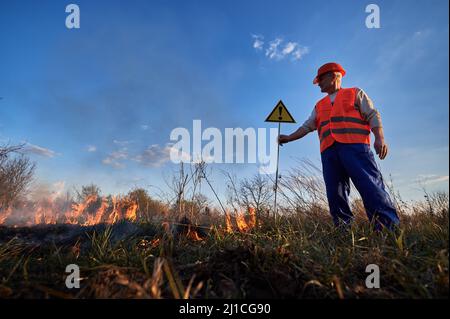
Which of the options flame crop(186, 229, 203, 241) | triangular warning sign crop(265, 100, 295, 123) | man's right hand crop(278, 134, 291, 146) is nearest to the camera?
flame crop(186, 229, 203, 241)

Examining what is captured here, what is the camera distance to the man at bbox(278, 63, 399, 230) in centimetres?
370

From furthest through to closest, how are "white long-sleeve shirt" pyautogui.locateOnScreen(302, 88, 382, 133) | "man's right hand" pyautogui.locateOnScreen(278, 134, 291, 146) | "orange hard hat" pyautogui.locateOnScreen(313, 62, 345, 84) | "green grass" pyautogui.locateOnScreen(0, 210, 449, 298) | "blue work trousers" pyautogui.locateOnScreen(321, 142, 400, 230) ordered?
"man's right hand" pyautogui.locateOnScreen(278, 134, 291, 146) < "orange hard hat" pyautogui.locateOnScreen(313, 62, 345, 84) < "white long-sleeve shirt" pyautogui.locateOnScreen(302, 88, 382, 133) < "blue work trousers" pyautogui.locateOnScreen(321, 142, 400, 230) < "green grass" pyautogui.locateOnScreen(0, 210, 449, 298)

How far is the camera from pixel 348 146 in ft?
13.0

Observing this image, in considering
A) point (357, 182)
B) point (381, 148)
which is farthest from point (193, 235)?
point (381, 148)

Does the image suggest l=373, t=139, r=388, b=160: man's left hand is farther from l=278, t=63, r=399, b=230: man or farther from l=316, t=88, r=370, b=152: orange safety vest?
l=316, t=88, r=370, b=152: orange safety vest

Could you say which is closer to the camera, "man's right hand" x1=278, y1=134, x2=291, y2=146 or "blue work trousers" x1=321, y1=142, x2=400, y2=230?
"blue work trousers" x1=321, y1=142, x2=400, y2=230

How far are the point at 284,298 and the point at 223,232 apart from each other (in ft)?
6.79

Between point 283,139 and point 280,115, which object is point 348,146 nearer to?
point 283,139

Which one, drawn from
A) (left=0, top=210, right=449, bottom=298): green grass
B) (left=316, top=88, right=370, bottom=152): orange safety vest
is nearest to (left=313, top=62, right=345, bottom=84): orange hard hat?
(left=316, top=88, right=370, bottom=152): orange safety vest

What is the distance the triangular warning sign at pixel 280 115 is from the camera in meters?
5.60

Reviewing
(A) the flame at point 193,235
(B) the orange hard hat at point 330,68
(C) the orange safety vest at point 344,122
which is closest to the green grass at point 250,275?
(A) the flame at point 193,235

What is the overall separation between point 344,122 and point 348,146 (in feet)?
1.29

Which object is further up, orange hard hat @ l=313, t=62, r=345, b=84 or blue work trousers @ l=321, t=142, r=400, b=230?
orange hard hat @ l=313, t=62, r=345, b=84
